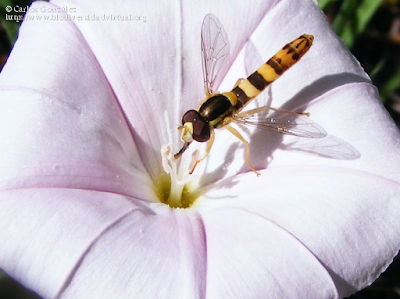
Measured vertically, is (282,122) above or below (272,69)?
below

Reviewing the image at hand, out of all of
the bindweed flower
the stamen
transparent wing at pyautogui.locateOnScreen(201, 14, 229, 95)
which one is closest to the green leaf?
the bindweed flower

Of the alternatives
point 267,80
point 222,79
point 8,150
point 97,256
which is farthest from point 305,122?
point 8,150

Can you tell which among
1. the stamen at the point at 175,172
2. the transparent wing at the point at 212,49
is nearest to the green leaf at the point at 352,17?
the transparent wing at the point at 212,49

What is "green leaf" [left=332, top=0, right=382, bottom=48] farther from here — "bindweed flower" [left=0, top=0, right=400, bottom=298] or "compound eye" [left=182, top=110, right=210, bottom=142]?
"compound eye" [left=182, top=110, right=210, bottom=142]

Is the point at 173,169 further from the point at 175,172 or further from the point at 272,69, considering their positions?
the point at 272,69

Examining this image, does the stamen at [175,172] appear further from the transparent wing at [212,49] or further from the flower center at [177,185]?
the transparent wing at [212,49]

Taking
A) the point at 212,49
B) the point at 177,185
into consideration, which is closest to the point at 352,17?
the point at 212,49
